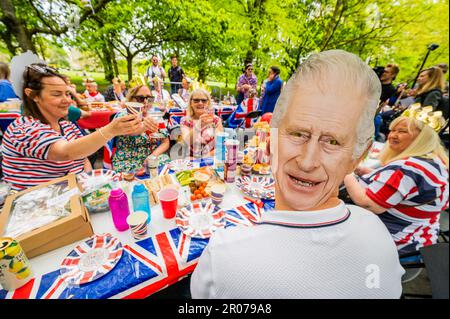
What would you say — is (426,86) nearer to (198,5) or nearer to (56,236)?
(198,5)

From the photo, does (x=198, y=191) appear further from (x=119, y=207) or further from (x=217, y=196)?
(x=119, y=207)

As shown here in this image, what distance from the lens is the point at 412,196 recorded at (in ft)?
5.00

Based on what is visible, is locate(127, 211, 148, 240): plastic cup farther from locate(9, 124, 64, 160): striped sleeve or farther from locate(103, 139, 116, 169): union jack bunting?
locate(103, 139, 116, 169): union jack bunting

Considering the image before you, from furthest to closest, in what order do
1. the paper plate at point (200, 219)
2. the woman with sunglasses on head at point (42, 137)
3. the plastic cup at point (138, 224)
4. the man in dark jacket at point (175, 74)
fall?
the man in dark jacket at point (175, 74) < the woman with sunglasses on head at point (42, 137) < the paper plate at point (200, 219) < the plastic cup at point (138, 224)

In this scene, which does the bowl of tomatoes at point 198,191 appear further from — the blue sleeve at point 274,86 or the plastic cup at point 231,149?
the blue sleeve at point 274,86

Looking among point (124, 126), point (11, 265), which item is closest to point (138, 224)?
point (11, 265)

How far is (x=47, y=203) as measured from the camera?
4.12ft

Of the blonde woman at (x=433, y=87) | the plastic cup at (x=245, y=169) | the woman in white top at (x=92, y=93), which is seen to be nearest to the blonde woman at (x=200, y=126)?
the plastic cup at (x=245, y=169)

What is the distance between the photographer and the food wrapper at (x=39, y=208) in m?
1.12

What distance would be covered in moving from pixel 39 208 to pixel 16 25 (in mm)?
5048

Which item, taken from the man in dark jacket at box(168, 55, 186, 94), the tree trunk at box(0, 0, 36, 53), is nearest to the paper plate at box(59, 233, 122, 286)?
the man in dark jacket at box(168, 55, 186, 94)

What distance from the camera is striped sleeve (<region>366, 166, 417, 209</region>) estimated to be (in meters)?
1.49

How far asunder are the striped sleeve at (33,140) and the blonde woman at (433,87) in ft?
24.4

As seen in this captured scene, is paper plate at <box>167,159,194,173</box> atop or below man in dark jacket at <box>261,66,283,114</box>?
below
